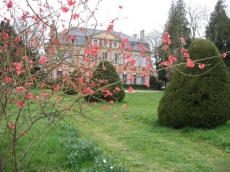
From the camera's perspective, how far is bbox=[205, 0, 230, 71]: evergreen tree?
29.6m

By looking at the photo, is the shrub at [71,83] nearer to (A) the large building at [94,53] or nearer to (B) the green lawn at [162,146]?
(A) the large building at [94,53]

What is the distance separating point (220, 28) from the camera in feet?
98.1

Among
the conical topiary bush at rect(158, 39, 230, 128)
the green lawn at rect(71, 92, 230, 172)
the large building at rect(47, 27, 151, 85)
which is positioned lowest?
the green lawn at rect(71, 92, 230, 172)

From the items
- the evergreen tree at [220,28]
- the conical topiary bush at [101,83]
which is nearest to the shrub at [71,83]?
the conical topiary bush at [101,83]

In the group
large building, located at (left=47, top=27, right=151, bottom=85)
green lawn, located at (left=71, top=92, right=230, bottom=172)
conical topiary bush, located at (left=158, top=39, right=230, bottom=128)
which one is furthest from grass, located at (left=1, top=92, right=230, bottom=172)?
large building, located at (left=47, top=27, right=151, bottom=85)

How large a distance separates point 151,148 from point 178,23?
28.2 m

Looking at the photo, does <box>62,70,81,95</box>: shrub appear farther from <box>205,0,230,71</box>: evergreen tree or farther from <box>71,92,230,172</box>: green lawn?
<box>205,0,230,71</box>: evergreen tree

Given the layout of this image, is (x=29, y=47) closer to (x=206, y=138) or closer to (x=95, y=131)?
(x=95, y=131)

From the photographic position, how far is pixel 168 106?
6480mm

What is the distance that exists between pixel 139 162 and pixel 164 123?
295cm

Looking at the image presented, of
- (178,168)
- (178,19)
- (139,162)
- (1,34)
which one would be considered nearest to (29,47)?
(1,34)

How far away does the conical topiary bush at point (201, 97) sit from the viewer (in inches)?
239

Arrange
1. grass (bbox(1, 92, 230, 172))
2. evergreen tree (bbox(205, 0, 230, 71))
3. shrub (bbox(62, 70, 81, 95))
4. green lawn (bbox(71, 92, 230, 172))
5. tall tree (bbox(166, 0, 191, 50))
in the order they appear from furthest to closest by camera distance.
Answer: tall tree (bbox(166, 0, 191, 50)) → evergreen tree (bbox(205, 0, 230, 71)) → green lawn (bbox(71, 92, 230, 172)) → grass (bbox(1, 92, 230, 172)) → shrub (bbox(62, 70, 81, 95))

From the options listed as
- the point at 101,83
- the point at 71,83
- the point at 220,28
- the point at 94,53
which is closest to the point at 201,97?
the point at 71,83
